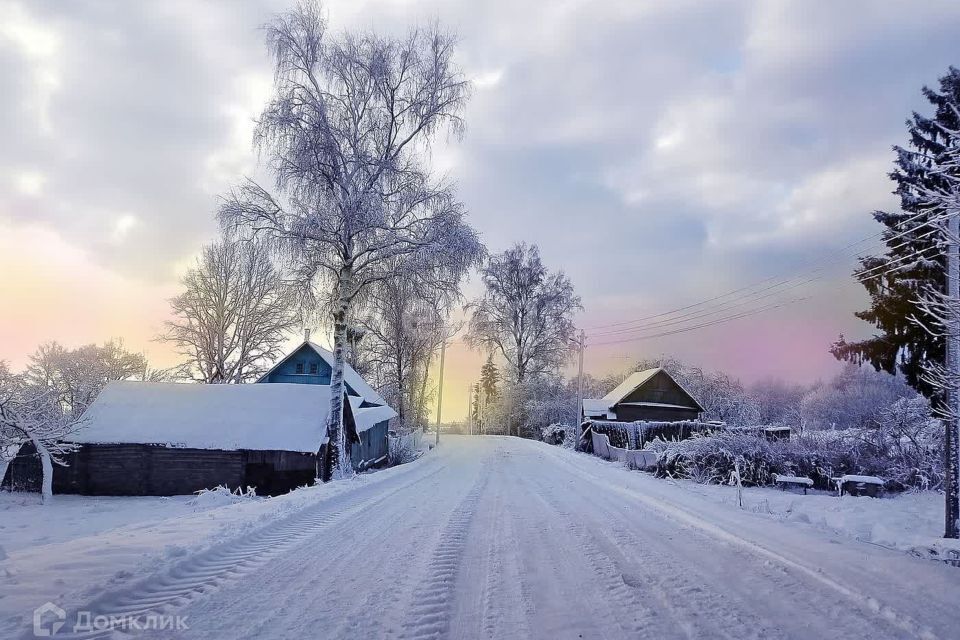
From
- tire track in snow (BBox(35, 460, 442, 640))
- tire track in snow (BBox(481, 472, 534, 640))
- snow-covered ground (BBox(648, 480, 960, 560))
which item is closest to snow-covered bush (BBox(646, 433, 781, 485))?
snow-covered ground (BBox(648, 480, 960, 560))

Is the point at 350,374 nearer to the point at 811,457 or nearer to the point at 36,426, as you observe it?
the point at 36,426

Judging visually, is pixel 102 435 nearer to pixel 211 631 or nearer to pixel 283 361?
pixel 283 361

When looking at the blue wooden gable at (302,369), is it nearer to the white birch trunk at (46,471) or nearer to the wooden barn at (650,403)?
the white birch trunk at (46,471)

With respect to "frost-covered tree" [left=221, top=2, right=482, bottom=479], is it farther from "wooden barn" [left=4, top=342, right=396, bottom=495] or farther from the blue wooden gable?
the blue wooden gable

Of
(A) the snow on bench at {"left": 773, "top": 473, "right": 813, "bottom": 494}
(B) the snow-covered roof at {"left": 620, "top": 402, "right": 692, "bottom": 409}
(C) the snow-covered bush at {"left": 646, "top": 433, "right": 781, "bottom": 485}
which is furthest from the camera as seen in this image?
(B) the snow-covered roof at {"left": 620, "top": 402, "right": 692, "bottom": 409}

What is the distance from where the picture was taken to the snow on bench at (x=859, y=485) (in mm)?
15609

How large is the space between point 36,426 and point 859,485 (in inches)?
1009

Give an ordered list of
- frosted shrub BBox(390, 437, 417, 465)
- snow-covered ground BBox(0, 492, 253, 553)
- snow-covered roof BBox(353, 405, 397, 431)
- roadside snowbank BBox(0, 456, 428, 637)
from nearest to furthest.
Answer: roadside snowbank BBox(0, 456, 428, 637) → snow-covered ground BBox(0, 492, 253, 553) → snow-covered roof BBox(353, 405, 397, 431) → frosted shrub BBox(390, 437, 417, 465)

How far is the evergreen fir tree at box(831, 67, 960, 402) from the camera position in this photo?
40.8ft

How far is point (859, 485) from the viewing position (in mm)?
15867

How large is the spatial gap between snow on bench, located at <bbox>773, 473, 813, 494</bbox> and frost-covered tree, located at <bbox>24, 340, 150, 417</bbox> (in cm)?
3461

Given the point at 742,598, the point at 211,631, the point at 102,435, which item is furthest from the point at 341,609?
the point at 102,435

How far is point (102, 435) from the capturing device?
18453 millimetres

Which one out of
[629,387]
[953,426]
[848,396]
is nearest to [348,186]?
[953,426]
